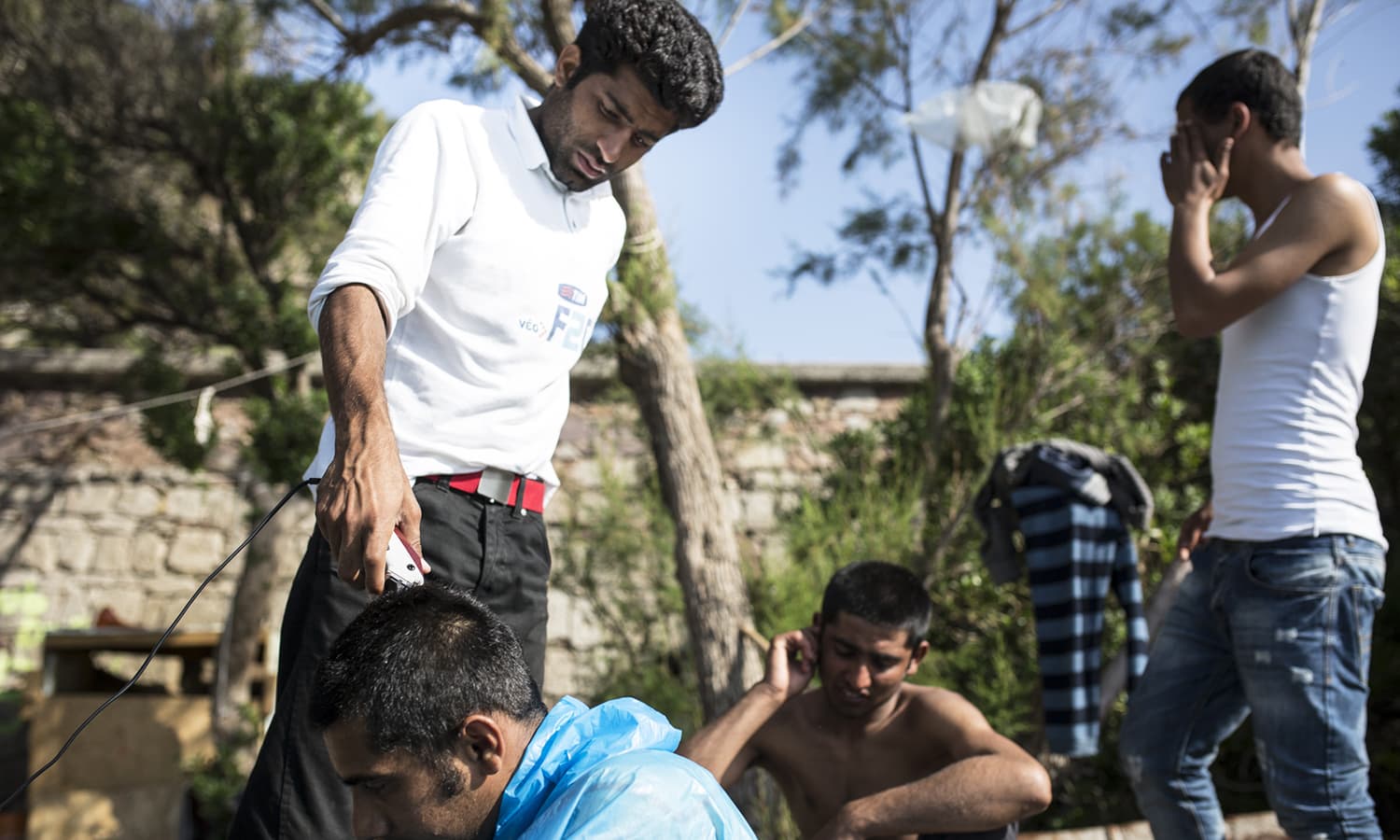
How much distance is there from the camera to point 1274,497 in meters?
2.14

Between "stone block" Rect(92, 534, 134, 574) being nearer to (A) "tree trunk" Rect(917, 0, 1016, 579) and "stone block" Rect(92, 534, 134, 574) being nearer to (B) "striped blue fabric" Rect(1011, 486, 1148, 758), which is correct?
(A) "tree trunk" Rect(917, 0, 1016, 579)

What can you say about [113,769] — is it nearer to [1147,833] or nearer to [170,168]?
[170,168]

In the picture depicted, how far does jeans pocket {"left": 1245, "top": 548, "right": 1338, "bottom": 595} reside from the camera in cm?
207

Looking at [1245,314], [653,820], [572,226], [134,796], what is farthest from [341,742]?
[134,796]

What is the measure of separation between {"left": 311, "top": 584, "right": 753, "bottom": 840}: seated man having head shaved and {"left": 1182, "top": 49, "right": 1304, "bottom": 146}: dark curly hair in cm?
182

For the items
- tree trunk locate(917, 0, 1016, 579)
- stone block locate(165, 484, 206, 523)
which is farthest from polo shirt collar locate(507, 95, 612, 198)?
stone block locate(165, 484, 206, 523)

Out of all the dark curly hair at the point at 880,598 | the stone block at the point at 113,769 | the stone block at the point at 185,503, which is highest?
the stone block at the point at 185,503

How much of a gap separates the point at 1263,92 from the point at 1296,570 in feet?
3.18

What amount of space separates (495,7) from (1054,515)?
2.70m

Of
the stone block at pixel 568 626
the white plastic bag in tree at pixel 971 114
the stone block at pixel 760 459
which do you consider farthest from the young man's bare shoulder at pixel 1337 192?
the stone block at pixel 568 626

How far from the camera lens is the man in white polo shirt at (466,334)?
1426mm

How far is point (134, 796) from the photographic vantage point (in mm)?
5570

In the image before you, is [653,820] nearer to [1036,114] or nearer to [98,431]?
[1036,114]

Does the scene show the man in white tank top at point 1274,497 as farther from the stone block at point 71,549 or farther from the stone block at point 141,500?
the stone block at point 71,549
